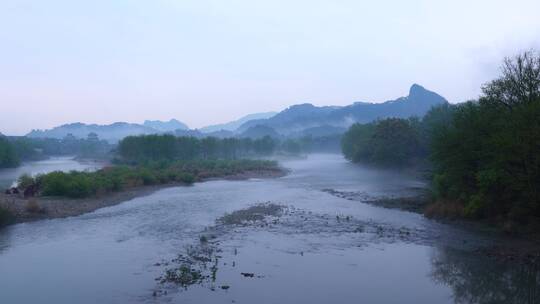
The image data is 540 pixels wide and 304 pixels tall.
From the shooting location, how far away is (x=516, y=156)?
22.5 metres

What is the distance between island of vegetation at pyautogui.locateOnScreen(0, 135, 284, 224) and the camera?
32656 mm

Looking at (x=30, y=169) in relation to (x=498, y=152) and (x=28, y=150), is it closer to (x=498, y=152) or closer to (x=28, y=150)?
(x=28, y=150)

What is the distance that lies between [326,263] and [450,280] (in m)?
4.68

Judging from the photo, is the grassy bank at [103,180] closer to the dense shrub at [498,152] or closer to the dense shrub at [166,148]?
the dense shrub at [166,148]

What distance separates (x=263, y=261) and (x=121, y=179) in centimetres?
3319

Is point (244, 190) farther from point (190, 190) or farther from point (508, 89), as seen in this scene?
point (508, 89)

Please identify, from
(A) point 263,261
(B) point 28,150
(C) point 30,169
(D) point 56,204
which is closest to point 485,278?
(A) point 263,261

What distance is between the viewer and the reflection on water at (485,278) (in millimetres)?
15422

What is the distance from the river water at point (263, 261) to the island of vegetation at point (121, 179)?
3.37 metres

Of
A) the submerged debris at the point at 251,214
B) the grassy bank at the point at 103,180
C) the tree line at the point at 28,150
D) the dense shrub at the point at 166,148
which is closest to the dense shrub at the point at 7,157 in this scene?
the tree line at the point at 28,150

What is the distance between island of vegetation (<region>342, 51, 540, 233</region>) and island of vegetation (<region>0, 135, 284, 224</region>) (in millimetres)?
24784

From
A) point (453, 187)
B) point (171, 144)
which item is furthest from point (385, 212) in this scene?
point (171, 144)

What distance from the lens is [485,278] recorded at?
17141mm

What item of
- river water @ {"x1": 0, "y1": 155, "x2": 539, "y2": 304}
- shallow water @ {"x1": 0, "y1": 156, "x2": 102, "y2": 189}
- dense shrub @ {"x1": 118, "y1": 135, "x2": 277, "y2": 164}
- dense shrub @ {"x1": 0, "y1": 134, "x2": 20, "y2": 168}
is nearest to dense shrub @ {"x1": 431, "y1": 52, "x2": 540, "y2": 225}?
river water @ {"x1": 0, "y1": 155, "x2": 539, "y2": 304}
